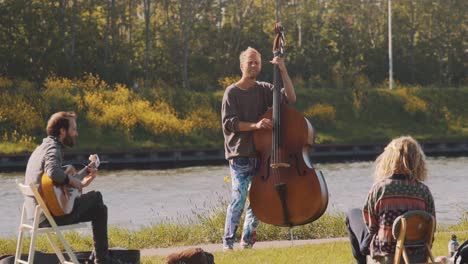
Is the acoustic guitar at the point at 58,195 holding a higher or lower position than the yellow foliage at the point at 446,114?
higher

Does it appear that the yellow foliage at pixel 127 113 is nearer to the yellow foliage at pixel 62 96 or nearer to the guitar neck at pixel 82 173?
the yellow foliage at pixel 62 96

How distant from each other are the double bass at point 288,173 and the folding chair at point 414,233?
218cm

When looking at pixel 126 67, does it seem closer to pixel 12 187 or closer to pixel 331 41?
pixel 331 41

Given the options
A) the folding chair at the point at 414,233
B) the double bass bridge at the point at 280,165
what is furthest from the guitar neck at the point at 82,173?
the folding chair at the point at 414,233

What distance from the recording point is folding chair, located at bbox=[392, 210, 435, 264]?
24.0ft

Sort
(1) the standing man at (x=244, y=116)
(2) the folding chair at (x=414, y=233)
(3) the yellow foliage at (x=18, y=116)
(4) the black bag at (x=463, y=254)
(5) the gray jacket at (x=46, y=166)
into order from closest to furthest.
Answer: (2) the folding chair at (x=414, y=233) < (4) the black bag at (x=463, y=254) < (5) the gray jacket at (x=46, y=166) < (1) the standing man at (x=244, y=116) < (3) the yellow foliage at (x=18, y=116)

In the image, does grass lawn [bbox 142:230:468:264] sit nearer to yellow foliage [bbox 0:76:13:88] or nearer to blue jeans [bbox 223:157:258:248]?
blue jeans [bbox 223:157:258:248]


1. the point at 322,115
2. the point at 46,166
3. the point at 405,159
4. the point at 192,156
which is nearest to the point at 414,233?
the point at 405,159

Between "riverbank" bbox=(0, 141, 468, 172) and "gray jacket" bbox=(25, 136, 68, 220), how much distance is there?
2558 centimetres

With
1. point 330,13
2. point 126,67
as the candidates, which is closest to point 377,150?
point 126,67

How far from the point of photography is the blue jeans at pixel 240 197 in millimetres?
10375

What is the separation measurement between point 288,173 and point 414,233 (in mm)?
2447

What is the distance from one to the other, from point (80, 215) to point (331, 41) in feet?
154

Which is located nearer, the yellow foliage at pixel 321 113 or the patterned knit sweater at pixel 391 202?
the patterned knit sweater at pixel 391 202
